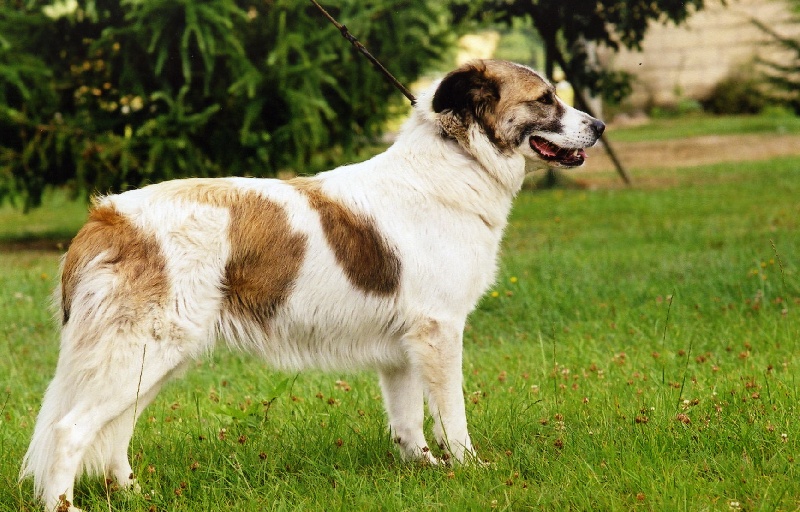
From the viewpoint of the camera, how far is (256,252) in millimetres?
3988

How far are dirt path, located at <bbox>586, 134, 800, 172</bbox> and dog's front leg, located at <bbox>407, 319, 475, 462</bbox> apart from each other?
14895 millimetres

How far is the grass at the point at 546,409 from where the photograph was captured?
3.76 m

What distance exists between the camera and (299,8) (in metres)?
11.0

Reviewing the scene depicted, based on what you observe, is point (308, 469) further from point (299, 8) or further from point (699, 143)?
point (699, 143)

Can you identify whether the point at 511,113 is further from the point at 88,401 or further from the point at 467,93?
the point at 88,401

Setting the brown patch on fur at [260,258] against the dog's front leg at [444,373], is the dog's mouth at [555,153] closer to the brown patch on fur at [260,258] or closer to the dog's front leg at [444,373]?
the dog's front leg at [444,373]

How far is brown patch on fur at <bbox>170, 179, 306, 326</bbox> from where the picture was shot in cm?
398

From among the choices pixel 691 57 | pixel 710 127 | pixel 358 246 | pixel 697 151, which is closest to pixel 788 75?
pixel 697 151


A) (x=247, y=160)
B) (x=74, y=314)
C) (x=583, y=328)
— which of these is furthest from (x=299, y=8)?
(x=74, y=314)

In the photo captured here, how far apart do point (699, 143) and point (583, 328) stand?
50.9ft

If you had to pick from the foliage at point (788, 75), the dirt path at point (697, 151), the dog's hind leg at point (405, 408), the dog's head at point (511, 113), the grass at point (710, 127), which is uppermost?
the dog's head at point (511, 113)

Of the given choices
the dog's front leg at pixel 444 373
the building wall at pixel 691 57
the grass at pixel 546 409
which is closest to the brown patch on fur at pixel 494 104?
the dog's front leg at pixel 444 373

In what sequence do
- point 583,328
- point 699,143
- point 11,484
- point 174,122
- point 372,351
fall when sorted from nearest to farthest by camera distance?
point 11,484 < point 372,351 < point 583,328 < point 174,122 < point 699,143

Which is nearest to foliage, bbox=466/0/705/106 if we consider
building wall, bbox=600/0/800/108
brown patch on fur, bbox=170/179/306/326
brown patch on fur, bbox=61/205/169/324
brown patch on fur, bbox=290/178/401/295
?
brown patch on fur, bbox=290/178/401/295
